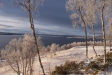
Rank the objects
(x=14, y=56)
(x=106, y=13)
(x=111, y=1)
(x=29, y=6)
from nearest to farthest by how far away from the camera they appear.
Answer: (x=29, y=6) < (x=111, y=1) < (x=106, y=13) < (x=14, y=56)

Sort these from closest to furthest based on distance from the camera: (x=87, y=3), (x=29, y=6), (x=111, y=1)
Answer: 1. (x=29, y=6)
2. (x=111, y=1)
3. (x=87, y=3)

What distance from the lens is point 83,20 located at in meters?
26.0

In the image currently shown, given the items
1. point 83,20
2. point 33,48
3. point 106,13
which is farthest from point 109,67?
point 33,48

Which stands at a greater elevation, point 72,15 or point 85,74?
point 72,15

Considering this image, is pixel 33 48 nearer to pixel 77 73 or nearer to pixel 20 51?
pixel 20 51

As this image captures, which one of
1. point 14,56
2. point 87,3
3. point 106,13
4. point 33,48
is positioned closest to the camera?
point 106,13

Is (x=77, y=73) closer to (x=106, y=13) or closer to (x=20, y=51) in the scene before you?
(x=106, y=13)

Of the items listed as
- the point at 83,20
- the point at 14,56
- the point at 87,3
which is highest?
the point at 87,3

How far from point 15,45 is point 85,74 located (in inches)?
928

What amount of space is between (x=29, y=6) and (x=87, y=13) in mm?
13658

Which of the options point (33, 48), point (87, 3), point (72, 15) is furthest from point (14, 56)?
point (87, 3)

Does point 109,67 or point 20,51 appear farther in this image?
point 20,51

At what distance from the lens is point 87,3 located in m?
25.1

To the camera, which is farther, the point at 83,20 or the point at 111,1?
the point at 83,20
